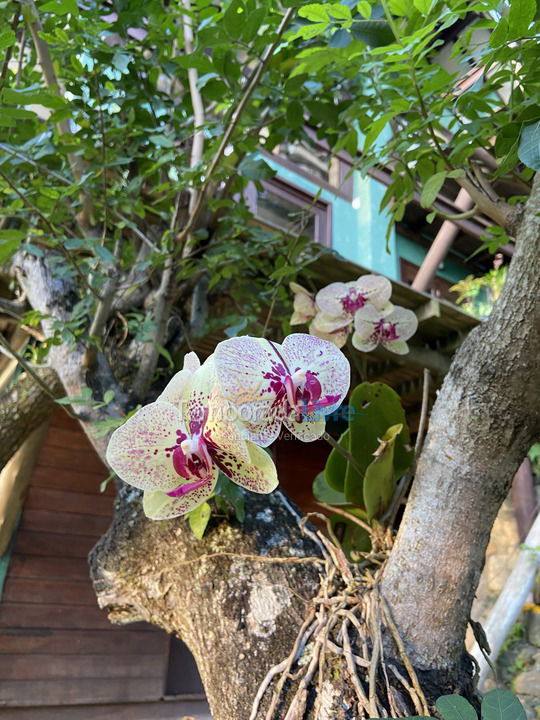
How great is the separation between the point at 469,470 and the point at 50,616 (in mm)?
2405

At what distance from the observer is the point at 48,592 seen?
2.52 meters

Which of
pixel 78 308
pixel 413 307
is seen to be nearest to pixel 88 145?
pixel 78 308

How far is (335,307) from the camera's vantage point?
1.04 m

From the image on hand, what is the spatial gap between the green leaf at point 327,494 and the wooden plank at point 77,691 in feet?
6.73

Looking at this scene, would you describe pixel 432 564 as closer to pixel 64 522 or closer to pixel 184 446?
pixel 184 446

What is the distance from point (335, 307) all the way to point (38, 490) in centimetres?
217

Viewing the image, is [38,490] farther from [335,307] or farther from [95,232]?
[335,307]

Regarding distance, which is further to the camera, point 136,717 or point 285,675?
point 136,717

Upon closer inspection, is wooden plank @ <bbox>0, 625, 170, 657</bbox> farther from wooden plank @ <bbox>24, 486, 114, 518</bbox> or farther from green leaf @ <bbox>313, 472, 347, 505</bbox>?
green leaf @ <bbox>313, 472, 347, 505</bbox>

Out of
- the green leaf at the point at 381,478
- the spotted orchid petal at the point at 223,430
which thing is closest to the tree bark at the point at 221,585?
the green leaf at the point at 381,478

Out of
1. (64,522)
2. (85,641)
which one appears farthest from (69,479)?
(85,641)

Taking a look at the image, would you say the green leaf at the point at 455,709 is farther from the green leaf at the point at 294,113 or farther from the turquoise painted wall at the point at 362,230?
the turquoise painted wall at the point at 362,230

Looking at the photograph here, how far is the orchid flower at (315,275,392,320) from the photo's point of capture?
103 cm

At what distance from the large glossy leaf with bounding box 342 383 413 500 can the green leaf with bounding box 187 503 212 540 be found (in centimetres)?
25
